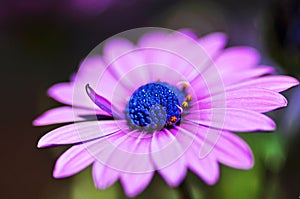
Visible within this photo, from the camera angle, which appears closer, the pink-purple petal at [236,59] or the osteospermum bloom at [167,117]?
the osteospermum bloom at [167,117]

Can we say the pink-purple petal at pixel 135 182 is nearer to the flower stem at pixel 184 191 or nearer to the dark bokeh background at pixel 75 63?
the flower stem at pixel 184 191

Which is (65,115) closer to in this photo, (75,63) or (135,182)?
(135,182)

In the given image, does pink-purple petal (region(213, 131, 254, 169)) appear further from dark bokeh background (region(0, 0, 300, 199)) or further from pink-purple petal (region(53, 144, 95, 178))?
dark bokeh background (region(0, 0, 300, 199))

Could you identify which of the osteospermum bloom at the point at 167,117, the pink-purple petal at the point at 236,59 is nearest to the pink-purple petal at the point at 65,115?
the osteospermum bloom at the point at 167,117

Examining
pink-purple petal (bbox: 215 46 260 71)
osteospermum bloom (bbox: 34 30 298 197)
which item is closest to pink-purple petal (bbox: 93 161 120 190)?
osteospermum bloom (bbox: 34 30 298 197)

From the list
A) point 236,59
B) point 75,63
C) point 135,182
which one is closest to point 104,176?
point 135,182

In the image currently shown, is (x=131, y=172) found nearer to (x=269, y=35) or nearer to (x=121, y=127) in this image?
(x=121, y=127)

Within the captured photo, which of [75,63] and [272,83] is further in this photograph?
[75,63]

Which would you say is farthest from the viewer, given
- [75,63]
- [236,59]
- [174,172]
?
[75,63]

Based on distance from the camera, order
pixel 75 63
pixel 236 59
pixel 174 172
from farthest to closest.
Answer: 1. pixel 75 63
2. pixel 236 59
3. pixel 174 172
